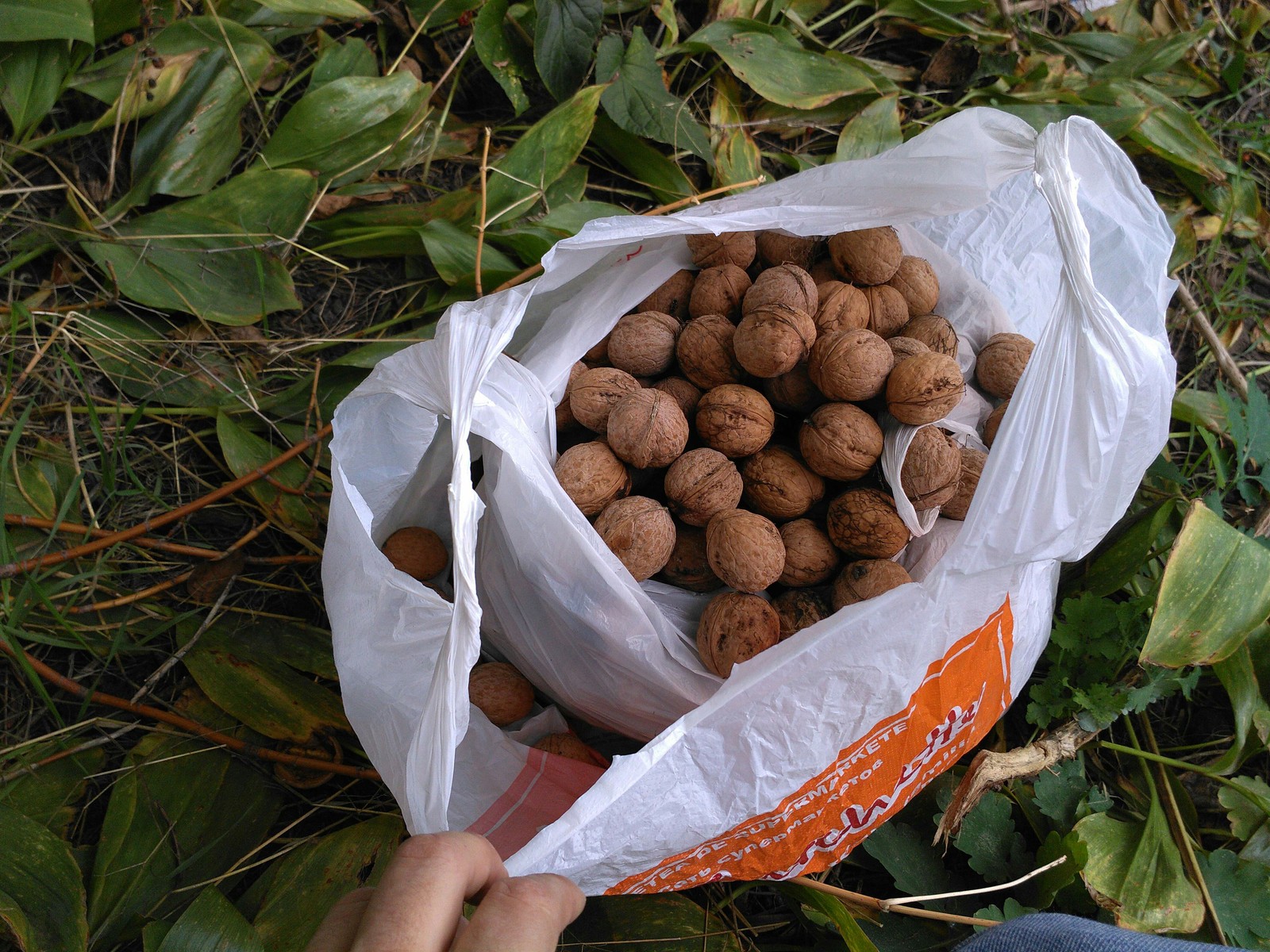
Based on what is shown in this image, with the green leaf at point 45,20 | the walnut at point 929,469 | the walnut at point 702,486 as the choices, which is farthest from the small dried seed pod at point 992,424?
the green leaf at point 45,20

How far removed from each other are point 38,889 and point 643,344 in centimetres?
90

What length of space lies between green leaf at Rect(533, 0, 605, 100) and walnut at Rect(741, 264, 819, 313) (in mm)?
587

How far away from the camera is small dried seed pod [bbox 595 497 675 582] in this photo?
0.91 meters

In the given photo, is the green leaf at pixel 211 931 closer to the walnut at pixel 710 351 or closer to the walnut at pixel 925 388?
the walnut at pixel 710 351

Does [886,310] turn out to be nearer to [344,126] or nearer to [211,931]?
[344,126]

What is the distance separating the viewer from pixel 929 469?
0.91 metres

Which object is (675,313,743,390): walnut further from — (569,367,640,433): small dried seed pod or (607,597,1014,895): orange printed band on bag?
(607,597,1014,895): orange printed band on bag

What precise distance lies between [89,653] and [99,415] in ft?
1.12

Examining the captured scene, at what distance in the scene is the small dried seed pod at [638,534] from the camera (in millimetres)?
907

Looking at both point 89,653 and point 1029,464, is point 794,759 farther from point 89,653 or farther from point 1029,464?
point 89,653

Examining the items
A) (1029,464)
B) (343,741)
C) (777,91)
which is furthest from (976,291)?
(343,741)

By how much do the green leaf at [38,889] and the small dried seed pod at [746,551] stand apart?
2.57 feet

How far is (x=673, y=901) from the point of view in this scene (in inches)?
38.3

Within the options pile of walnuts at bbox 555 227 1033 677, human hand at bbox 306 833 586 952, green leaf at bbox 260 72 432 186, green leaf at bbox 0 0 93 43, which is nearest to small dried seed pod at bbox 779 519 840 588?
pile of walnuts at bbox 555 227 1033 677
